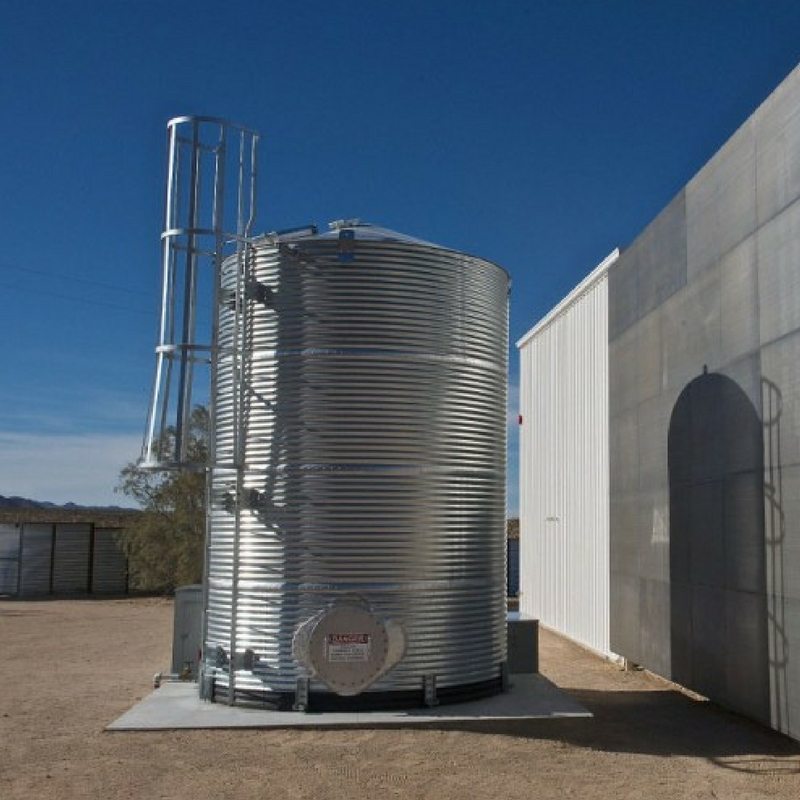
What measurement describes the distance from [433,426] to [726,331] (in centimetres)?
395

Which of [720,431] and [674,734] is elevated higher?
[720,431]

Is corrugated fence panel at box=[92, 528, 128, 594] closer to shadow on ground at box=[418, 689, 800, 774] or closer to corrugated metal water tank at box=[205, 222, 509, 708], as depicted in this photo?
corrugated metal water tank at box=[205, 222, 509, 708]

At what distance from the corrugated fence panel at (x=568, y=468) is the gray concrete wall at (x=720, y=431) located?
162cm

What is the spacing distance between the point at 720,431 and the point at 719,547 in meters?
1.45

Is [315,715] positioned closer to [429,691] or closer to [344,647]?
[344,647]

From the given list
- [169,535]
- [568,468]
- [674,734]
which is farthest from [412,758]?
[169,535]

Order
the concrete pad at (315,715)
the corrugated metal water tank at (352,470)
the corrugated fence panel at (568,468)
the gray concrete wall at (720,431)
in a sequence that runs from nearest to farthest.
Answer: the concrete pad at (315,715) → the gray concrete wall at (720,431) → the corrugated metal water tank at (352,470) → the corrugated fence panel at (568,468)

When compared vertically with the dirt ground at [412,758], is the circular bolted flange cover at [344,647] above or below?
above

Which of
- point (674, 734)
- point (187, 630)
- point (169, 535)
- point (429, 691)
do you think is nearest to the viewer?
point (429, 691)

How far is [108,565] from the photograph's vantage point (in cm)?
3684

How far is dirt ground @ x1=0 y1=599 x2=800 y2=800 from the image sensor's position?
8969 mm

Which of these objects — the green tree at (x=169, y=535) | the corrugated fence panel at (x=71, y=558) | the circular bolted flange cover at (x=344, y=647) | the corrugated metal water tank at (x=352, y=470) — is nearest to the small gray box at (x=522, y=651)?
the corrugated metal water tank at (x=352, y=470)

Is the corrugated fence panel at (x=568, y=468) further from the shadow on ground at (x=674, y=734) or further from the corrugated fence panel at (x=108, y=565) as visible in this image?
the corrugated fence panel at (x=108, y=565)

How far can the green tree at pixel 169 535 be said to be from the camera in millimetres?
32938
